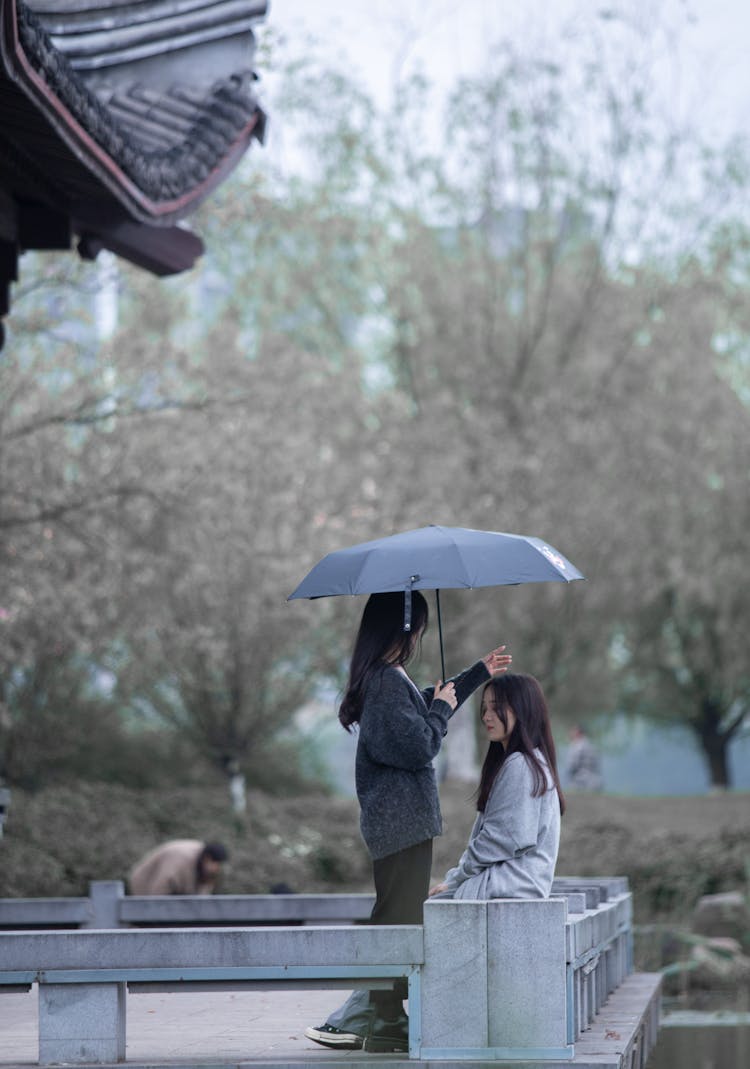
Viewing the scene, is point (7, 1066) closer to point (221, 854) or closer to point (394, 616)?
point (394, 616)

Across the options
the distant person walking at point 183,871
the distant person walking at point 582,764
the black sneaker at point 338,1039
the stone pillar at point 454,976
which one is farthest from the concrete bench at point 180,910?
the distant person walking at point 582,764

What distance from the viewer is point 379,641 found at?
6.88m

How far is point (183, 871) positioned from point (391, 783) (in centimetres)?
665

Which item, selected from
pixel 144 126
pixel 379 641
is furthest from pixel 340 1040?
pixel 144 126

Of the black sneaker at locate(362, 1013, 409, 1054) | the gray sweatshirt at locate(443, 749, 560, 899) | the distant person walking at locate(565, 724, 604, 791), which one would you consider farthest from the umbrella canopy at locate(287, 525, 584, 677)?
the distant person walking at locate(565, 724, 604, 791)

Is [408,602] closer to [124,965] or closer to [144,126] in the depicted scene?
[124,965]

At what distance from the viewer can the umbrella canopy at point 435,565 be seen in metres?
6.86

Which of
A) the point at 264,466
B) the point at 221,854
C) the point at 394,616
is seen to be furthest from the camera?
the point at 264,466

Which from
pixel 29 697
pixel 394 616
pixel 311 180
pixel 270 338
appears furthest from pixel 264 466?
pixel 394 616

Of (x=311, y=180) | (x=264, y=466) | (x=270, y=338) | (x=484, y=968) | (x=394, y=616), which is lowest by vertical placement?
(x=484, y=968)

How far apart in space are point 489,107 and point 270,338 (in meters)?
6.25

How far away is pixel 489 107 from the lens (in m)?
27.5

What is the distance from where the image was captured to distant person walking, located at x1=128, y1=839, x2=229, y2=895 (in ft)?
42.4

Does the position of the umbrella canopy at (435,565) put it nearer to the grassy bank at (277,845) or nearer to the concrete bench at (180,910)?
the concrete bench at (180,910)
